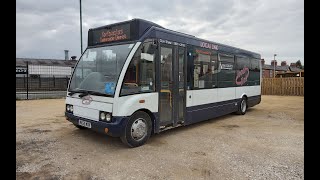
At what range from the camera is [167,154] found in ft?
16.3

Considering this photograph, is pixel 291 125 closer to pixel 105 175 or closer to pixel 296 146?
pixel 296 146

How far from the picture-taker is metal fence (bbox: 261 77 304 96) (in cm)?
2189

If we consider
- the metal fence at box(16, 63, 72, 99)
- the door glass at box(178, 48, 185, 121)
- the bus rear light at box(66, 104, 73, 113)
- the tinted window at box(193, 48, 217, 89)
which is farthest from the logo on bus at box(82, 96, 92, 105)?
the metal fence at box(16, 63, 72, 99)

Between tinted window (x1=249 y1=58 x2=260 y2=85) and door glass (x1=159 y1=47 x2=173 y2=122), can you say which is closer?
door glass (x1=159 y1=47 x2=173 y2=122)

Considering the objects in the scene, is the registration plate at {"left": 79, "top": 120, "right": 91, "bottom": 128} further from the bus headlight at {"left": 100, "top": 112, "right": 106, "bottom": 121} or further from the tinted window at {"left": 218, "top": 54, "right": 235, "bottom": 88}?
the tinted window at {"left": 218, "top": 54, "right": 235, "bottom": 88}

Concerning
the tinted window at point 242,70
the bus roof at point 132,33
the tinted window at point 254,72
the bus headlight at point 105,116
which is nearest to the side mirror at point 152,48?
the bus roof at point 132,33

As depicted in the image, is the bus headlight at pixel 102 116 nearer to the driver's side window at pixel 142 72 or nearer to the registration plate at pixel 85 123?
the registration plate at pixel 85 123

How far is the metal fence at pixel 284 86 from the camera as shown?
21.9 meters

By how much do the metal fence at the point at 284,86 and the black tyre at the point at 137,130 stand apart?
816 inches

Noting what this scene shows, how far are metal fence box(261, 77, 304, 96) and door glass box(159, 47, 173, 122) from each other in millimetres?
19875

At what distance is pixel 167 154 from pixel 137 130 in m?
0.88

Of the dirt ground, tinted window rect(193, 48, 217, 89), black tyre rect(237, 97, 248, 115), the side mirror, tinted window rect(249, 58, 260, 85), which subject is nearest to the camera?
the dirt ground

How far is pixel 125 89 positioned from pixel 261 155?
3184 mm
